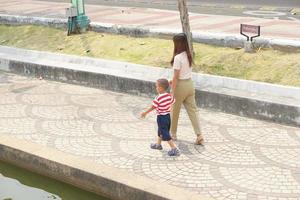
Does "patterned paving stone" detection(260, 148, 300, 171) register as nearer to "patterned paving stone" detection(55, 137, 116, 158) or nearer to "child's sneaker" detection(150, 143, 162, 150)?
"child's sneaker" detection(150, 143, 162, 150)

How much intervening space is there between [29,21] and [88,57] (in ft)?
12.4

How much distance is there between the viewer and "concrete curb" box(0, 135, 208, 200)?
5.35 metres

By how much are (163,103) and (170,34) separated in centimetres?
468

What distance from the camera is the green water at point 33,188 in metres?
6.04

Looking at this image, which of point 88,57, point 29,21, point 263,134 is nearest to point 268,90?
point 263,134

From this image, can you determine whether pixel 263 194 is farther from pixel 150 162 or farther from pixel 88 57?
pixel 88 57

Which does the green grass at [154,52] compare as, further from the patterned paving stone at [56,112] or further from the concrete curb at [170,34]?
the patterned paving stone at [56,112]

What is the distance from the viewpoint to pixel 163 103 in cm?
618

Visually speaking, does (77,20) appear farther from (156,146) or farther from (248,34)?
(156,146)

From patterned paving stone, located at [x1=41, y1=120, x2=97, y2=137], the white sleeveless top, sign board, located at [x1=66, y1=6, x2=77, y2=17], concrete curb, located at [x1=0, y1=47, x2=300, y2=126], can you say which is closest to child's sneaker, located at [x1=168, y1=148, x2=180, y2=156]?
the white sleeveless top

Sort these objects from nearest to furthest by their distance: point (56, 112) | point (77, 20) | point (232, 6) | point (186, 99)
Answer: point (186, 99) → point (56, 112) → point (77, 20) → point (232, 6)

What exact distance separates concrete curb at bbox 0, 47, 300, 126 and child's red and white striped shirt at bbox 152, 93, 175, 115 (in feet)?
5.55

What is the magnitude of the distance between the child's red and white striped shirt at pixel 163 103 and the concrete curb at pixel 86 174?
0.92 meters

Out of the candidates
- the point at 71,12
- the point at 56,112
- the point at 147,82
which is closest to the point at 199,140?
the point at 147,82
